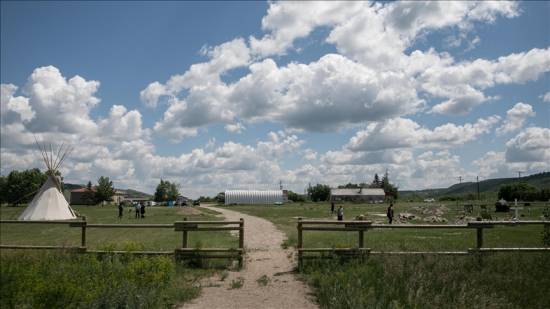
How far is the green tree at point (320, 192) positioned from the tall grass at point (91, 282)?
123 metres

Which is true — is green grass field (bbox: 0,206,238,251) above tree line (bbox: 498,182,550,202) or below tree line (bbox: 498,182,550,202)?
below

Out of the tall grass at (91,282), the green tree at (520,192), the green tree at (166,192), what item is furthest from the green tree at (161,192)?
the tall grass at (91,282)

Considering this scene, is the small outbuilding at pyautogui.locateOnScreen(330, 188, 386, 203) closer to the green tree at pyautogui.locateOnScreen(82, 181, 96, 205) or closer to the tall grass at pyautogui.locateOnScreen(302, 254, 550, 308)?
the green tree at pyautogui.locateOnScreen(82, 181, 96, 205)

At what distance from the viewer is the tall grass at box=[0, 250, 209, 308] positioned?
6914mm

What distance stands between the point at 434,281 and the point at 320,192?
12609cm

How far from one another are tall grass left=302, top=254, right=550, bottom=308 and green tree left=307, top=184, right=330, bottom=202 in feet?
400

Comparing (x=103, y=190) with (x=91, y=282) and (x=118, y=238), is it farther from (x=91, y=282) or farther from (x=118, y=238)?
(x=91, y=282)

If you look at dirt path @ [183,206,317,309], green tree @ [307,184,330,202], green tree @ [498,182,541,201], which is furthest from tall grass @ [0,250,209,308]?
green tree @ [307,184,330,202]

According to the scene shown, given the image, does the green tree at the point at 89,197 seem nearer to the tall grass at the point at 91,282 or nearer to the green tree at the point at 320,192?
the green tree at the point at 320,192

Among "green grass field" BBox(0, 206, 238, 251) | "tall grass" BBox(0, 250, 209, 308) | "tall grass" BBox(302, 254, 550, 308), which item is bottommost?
"green grass field" BBox(0, 206, 238, 251)

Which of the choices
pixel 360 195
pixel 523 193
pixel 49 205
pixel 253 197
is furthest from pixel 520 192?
pixel 49 205

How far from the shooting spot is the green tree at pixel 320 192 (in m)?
134

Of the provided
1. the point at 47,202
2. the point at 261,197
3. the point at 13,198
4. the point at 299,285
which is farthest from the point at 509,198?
the point at 13,198

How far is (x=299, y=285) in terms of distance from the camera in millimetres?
10250
